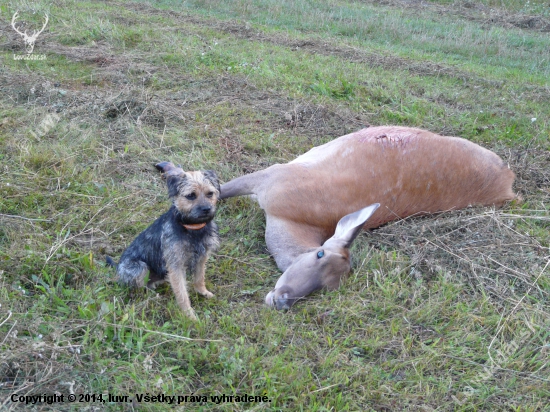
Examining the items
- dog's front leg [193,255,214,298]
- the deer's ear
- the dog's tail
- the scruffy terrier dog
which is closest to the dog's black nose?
the scruffy terrier dog

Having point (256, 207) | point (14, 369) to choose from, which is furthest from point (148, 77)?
point (14, 369)

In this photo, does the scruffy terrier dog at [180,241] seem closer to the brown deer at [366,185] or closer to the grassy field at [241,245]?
the grassy field at [241,245]

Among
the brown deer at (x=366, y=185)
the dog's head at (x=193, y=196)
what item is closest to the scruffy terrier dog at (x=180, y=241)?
the dog's head at (x=193, y=196)

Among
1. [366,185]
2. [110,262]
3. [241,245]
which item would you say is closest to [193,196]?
[110,262]

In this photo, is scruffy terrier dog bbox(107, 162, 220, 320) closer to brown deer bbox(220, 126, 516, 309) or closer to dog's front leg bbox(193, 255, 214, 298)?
dog's front leg bbox(193, 255, 214, 298)

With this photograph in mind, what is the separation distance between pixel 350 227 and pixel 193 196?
150 cm

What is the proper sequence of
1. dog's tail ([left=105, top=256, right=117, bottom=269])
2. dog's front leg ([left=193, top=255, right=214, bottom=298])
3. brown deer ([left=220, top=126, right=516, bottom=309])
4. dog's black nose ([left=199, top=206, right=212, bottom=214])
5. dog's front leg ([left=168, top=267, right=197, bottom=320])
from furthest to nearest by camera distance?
brown deer ([left=220, top=126, right=516, bottom=309]) < dog's tail ([left=105, top=256, right=117, bottom=269]) < dog's front leg ([left=193, top=255, right=214, bottom=298]) < dog's front leg ([left=168, top=267, right=197, bottom=320]) < dog's black nose ([left=199, top=206, right=212, bottom=214])

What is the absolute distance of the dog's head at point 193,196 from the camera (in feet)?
11.7

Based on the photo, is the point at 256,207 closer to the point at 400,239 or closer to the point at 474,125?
the point at 400,239

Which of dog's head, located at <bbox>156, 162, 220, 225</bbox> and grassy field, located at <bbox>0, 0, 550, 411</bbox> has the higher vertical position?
dog's head, located at <bbox>156, 162, 220, 225</bbox>

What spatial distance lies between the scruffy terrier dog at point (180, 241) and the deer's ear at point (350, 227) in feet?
3.50

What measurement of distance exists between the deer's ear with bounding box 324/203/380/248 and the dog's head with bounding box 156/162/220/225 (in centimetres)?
123

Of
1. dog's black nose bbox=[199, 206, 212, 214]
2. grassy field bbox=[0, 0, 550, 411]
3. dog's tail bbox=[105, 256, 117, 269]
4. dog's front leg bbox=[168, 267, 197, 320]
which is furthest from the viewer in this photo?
dog's tail bbox=[105, 256, 117, 269]

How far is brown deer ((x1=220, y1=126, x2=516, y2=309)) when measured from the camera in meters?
4.89
